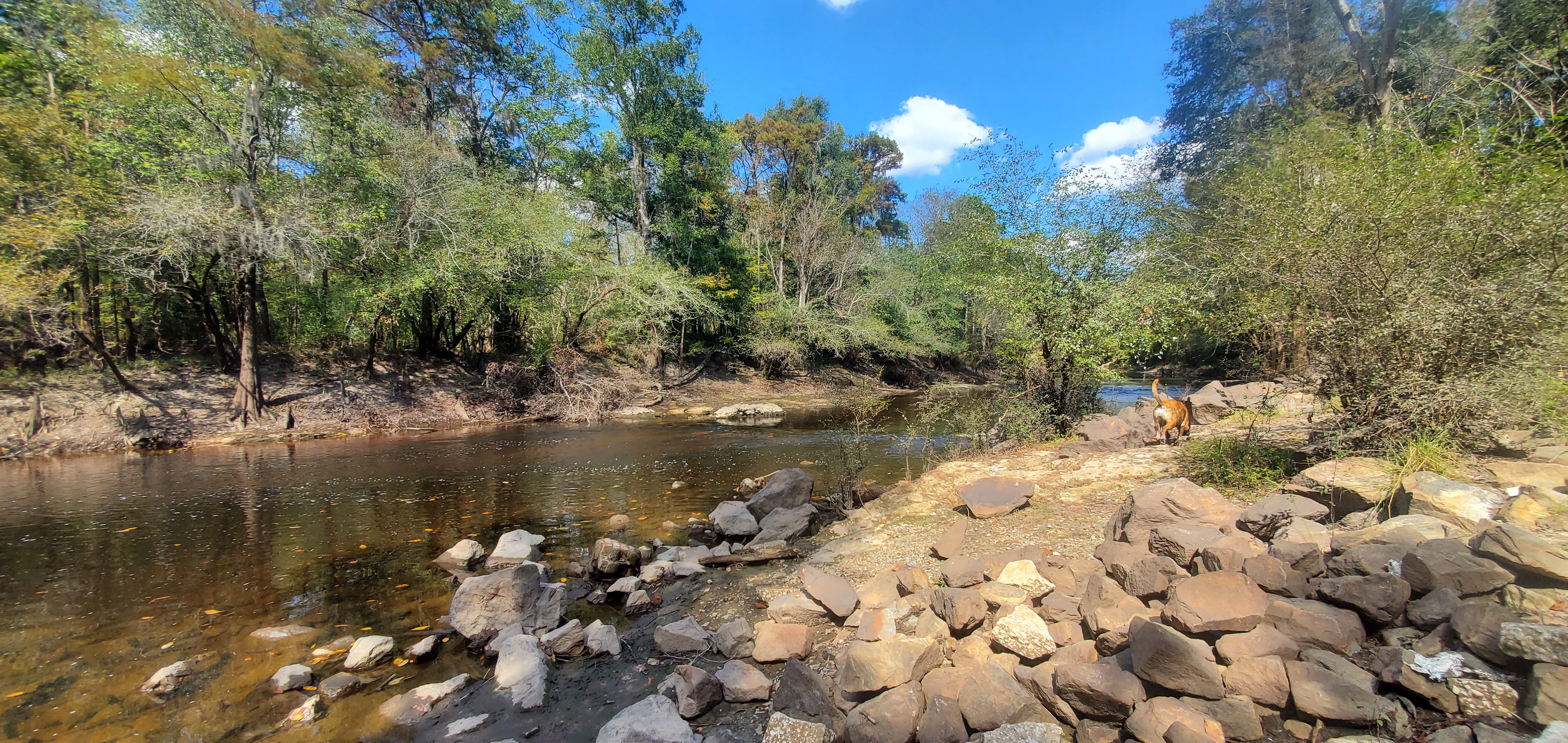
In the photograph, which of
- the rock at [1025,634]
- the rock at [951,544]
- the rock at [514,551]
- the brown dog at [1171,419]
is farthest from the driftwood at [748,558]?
Answer: the brown dog at [1171,419]

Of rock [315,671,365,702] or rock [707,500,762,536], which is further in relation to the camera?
rock [707,500,762,536]

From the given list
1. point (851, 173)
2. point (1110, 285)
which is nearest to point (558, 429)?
point (1110, 285)

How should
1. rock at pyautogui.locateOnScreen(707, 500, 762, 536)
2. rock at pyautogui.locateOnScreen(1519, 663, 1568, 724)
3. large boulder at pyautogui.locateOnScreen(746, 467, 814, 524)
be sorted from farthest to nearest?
1. large boulder at pyautogui.locateOnScreen(746, 467, 814, 524)
2. rock at pyautogui.locateOnScreen(707, 500, 762, 536)
3. rock at pyautogui.locateOnScreen(1519, 663, 1568, 724)

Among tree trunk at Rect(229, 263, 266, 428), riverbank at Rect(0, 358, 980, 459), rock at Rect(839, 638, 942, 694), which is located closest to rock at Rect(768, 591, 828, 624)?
rock at Rect(839, 638, 942, 694)

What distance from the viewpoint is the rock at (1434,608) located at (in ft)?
10.1

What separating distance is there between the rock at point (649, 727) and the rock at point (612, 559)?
2.94 m

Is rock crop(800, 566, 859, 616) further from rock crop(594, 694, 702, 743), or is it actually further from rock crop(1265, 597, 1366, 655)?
rock crop(1265, 597, 1366, 655)

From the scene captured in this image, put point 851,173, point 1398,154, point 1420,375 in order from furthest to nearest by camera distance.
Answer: point 851,173, point 1398,154, point 1420,375

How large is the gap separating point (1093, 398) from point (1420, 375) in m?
5.76

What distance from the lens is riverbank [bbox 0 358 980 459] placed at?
1358 cm

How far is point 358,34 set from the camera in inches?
835

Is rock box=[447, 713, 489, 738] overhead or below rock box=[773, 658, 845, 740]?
below

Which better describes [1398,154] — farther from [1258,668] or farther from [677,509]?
[677,509]

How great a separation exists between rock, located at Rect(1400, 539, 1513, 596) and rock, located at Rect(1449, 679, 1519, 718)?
0.64m
